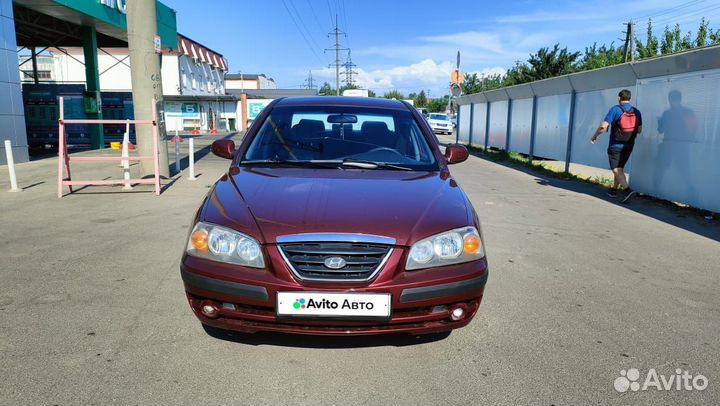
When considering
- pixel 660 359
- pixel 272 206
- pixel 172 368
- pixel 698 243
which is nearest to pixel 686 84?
pixel 698 243

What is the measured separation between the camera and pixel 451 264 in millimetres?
2746

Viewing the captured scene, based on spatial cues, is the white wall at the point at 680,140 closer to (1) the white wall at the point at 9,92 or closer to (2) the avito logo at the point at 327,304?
(2) the avito logo at the point at 327,304

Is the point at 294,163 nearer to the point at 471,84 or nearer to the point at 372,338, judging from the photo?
the point at 372,338

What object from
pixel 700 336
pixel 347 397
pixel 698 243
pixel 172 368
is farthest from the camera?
pixel 698 243

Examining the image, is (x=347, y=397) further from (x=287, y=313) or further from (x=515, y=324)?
(x=515, y=324)

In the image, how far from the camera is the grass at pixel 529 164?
11223mm

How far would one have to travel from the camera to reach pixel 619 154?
8.62 metres

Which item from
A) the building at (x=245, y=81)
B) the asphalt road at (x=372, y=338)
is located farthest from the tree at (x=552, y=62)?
the building at (x=245, y=81)

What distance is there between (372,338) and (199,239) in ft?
3.97

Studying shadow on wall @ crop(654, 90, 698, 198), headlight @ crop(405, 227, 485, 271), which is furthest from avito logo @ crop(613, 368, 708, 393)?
shadow on wall @ crop(654, 90, 698, 198)

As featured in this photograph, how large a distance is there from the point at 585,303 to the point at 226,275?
9.22 ft

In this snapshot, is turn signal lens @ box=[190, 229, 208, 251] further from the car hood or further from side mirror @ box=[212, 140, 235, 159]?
side mirror @ box=[212, 140, 235, 159]

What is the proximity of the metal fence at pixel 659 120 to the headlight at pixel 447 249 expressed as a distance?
6126 mm

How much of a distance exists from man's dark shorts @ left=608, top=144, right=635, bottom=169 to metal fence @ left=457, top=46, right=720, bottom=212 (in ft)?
1.58
